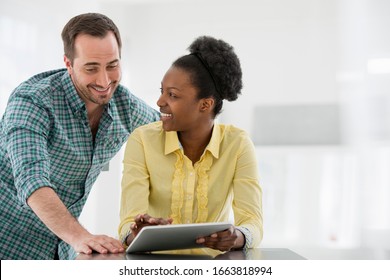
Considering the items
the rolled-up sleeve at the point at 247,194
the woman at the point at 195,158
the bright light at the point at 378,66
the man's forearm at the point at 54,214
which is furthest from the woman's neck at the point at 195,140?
the bright light at the point at 378,66

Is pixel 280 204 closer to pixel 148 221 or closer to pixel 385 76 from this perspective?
pixel 385 76

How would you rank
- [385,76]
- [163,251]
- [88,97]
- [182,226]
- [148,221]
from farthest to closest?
[385,76]
[88,97]
[163,251]
[148,221]
[182,226]

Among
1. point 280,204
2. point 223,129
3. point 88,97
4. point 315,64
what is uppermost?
point 315,64

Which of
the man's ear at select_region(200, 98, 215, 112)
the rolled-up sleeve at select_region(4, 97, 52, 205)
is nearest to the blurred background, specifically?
the rolled-up sleeve at select_region(4, 97, 52, 205)

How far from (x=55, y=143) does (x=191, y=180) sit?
483 mm

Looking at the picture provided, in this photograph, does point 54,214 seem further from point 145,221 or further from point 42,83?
point 42,83

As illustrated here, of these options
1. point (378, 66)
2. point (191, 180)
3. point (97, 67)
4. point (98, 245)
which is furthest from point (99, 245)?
point (378, 66)


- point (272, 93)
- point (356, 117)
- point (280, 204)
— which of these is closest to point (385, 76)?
point (356, 117)

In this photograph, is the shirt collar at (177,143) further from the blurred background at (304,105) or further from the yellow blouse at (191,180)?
the blurred background at (304,105)

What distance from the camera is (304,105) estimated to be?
4188mm

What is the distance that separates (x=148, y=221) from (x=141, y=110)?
30.2 inches

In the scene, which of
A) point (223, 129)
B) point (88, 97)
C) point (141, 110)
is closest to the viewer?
point (223, 129)

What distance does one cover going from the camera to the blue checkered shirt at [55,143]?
160cm
